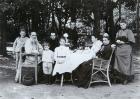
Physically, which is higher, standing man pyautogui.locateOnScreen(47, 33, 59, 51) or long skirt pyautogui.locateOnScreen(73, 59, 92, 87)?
standing man pyautogui.locateOnScreen(47, 33, 59, 51)

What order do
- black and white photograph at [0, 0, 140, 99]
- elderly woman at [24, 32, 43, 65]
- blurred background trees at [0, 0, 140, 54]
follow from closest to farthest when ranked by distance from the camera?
black and white photograph at [0, 0, 140, 99] < elderly woman at [24, 32, 43, 65] < blurred background trees at [0, 0, 140, 54]

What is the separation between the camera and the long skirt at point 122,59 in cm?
920

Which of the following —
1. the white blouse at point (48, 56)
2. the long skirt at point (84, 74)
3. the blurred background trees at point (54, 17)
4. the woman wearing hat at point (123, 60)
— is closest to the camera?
the long skirt at point (84, 74)

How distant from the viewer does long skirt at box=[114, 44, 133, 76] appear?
9.20m

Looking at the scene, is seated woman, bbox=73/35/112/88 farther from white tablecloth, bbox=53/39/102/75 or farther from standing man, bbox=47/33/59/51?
standing man, bbox=47/33/59/51

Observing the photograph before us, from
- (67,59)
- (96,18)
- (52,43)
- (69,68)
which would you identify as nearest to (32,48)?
(52,43)

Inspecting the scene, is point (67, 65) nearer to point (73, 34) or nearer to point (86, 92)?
point (86, 92)

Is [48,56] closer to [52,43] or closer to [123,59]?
[52,43]

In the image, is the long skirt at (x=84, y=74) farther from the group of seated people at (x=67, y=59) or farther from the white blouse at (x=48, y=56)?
the white blouse at (x=48, y=56)

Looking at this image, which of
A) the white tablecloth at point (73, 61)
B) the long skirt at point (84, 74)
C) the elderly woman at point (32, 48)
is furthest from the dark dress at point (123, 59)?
the elderly woman at point (32, 48)

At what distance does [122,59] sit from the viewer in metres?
9.24

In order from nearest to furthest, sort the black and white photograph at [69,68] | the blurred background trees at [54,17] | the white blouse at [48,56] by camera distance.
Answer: the black and white photograph at [69,68] → the white blouse at [48,56] → the blurred background trees at [54,17]

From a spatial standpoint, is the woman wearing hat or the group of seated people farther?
the woman wearing hat

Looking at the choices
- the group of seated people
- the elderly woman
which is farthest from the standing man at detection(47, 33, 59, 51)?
the elderly woman
